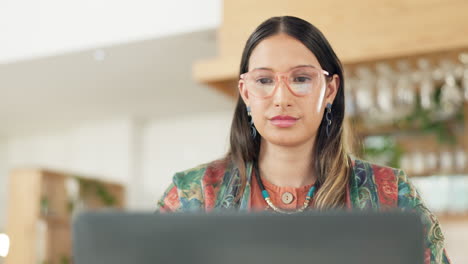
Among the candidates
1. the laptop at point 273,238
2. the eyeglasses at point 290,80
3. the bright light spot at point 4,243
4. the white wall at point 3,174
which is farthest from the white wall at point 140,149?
the laptop at point 273,238

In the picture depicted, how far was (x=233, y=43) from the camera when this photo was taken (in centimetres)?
252

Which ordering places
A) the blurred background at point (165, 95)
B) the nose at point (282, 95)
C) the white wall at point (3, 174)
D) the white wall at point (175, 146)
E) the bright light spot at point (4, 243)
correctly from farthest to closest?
the white wall at point (3, 174) → the white wall at point (175, 146) → the bright light spot at point (4, 243) → the blurred background at point (165, 95) → the nose at point (282, 95)

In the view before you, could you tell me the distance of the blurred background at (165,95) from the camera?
2582 mm

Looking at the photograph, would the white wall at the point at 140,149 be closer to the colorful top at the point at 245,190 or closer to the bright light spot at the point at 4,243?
the bright light spot at the point at 4,243

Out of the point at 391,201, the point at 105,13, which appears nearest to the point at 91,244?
the point at 391,201

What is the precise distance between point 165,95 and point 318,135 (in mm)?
4966

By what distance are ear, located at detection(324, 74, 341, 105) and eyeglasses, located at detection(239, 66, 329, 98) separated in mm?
32

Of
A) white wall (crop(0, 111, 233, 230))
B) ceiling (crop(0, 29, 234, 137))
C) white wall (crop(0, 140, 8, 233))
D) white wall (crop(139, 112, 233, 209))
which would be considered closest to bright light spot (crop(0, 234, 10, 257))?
ceiling (crop(0, 29, 234, 137))

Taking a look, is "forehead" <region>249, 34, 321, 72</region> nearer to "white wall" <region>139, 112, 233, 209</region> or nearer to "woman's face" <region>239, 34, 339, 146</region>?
"woman's face" <region>239, 34, 339, 146</region>

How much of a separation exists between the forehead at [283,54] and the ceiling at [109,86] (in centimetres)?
300

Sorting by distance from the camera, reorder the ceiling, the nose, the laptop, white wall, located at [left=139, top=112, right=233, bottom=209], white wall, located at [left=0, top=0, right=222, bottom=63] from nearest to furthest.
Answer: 1. the laptop
2. the nose
3. white wall, located at [left=0, top=0, right=222, bottom=63]
4. the ceiling
5. white wall, located at [left=139, top=112, right=233, bottom=209]

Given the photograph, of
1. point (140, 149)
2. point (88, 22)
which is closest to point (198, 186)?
point (88, 22)

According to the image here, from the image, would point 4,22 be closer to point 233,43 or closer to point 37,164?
point 233,43

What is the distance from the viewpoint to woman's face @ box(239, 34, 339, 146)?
108 cm
